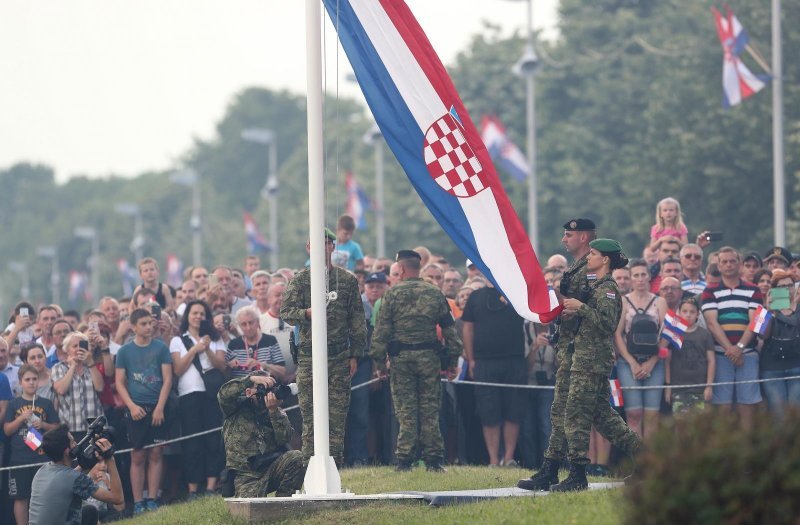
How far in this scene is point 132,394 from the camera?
1719cm

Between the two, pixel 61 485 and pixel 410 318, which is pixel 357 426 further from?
pixel 61 485

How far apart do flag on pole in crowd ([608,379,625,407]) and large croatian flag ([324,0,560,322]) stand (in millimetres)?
3545

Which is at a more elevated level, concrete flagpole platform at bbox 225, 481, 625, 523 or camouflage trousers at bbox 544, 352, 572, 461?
camouflage trousers at bbox 544, 352, 572, 461

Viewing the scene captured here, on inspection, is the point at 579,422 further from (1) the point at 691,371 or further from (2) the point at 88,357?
(2) the point at 88,357

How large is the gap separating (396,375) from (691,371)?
3.26 m

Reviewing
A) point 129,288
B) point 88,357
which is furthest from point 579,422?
point 129,288

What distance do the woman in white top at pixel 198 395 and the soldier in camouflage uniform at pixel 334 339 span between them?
2.43 meters

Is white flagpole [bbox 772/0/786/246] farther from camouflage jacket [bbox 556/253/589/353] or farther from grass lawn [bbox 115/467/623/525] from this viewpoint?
camouflage jacket [bbox 556/253/589/353]

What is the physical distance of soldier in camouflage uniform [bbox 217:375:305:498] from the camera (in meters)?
14.2

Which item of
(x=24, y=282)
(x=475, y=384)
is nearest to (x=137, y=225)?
(x=24, y=282)

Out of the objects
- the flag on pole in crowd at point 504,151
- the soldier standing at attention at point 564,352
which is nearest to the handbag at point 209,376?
the soldier standing at attention at point 564,352

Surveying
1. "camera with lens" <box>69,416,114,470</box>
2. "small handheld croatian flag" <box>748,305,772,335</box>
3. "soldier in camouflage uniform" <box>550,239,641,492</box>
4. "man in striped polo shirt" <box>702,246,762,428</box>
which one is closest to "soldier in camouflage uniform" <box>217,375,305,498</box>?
"camera with lens" <box>69,416,114,470</box>

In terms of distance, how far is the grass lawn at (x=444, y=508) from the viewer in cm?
1194

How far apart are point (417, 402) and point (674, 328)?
2.90 metres
